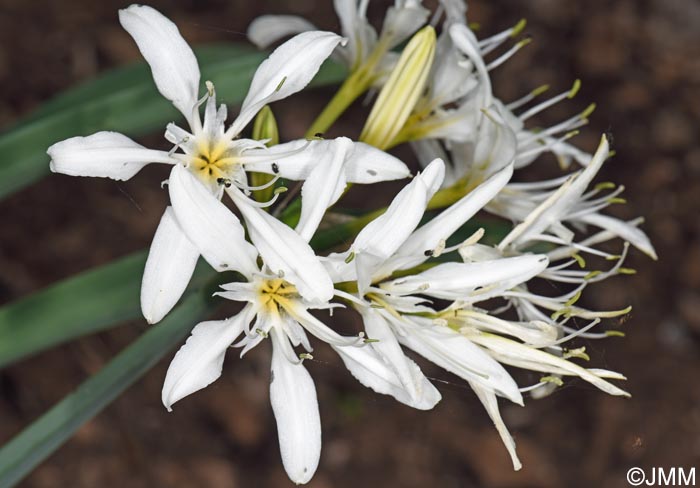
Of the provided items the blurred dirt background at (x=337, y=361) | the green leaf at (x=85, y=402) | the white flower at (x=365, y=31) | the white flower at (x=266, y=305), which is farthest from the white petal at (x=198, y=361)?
the blurred dirt background at (x=337, y=361)

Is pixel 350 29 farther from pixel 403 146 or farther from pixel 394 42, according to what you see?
pixel 403 146

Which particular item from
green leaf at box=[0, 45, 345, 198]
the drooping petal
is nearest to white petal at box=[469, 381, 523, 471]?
the drooping petal

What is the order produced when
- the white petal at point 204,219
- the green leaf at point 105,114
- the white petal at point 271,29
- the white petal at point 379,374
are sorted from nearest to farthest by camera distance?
the white petal at point 204,219 → the white petal at point 379,374 → the green leaf at point 105,114 → the white petal at point 271,29

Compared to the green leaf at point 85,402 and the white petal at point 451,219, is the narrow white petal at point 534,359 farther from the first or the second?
the green leaf at point 85,402

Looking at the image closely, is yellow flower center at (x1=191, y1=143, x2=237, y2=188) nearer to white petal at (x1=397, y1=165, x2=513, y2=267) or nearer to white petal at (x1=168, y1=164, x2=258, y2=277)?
white petal at (x1=168, y1=164, x2=258, y2=277)

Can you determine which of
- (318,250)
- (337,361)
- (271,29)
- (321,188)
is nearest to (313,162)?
(321,188)
